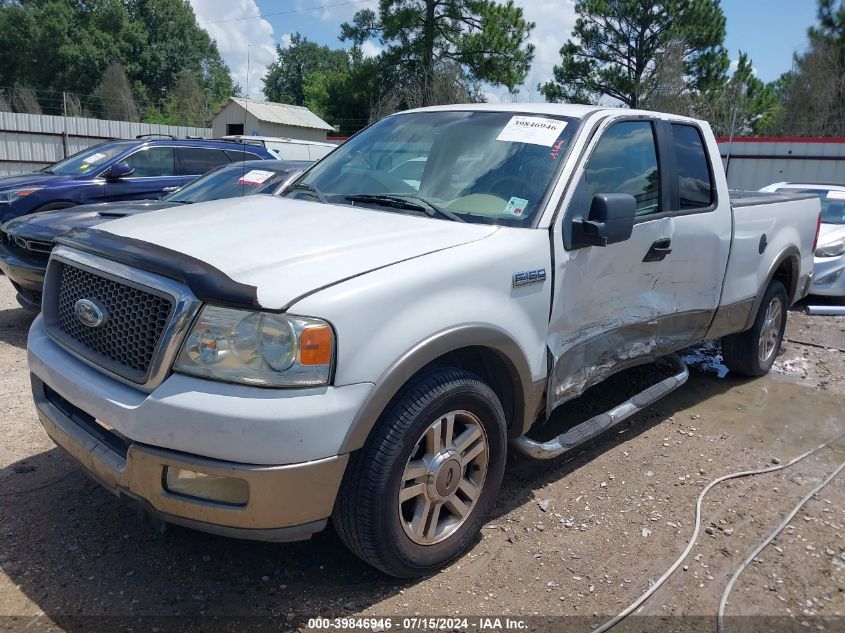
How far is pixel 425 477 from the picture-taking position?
280 cm

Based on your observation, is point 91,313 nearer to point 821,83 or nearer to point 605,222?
point 605,222

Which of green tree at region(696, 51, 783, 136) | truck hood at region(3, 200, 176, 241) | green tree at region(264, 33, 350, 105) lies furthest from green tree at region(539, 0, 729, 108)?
green tree at region(264, 33, 350, 105)

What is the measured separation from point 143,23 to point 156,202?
5146 centimetres

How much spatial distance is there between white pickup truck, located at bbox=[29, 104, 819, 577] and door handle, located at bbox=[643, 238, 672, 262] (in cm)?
1

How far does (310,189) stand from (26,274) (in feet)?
10.9

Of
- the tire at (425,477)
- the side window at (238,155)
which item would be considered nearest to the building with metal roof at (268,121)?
the side window at (238,155)

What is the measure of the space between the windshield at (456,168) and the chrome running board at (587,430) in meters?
1.06

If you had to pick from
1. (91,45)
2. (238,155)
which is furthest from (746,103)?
(91,45)

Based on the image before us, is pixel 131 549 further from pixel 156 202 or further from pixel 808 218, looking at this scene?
pixel 808 218

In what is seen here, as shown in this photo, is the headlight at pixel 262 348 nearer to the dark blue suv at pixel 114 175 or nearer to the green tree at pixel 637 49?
the dark blue suv at pixel 114 175

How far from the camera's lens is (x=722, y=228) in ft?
15.0

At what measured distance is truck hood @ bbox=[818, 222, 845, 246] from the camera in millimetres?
8820

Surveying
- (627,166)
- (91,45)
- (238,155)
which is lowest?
(238,155)

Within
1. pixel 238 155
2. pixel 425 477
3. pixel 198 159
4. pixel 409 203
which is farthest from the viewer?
pixel 238 155
